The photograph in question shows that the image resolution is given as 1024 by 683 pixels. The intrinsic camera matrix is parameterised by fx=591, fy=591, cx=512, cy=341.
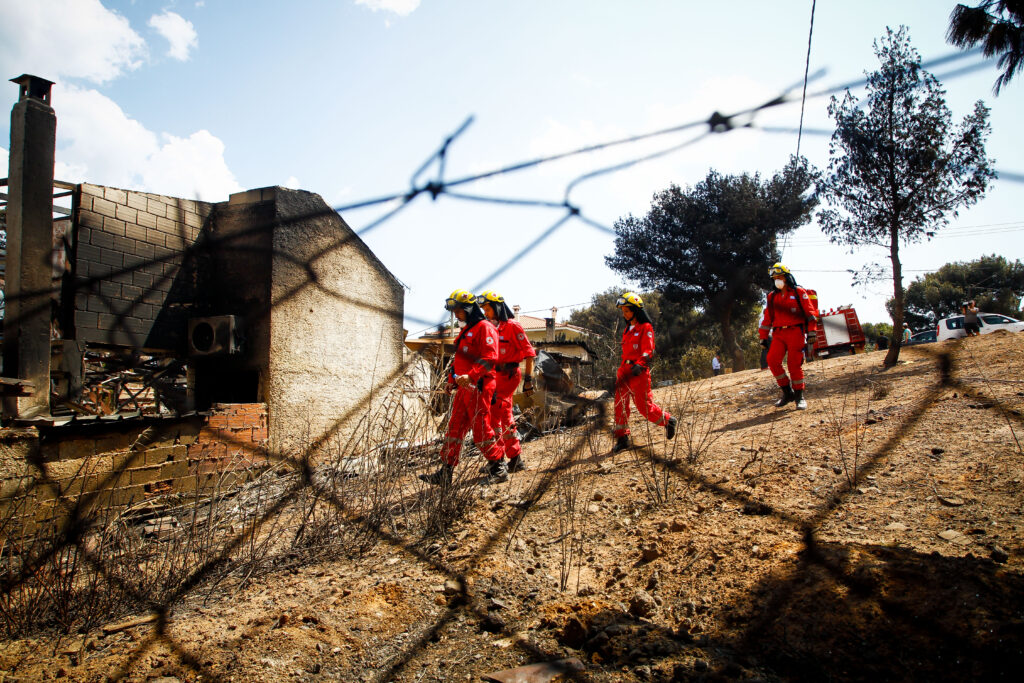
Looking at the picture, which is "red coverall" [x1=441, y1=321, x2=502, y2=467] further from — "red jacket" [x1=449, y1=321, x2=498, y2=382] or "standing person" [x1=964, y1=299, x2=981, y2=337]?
"standing person" [x1=964, y1=299, x2=981, y2=337]

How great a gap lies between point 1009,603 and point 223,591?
10.7ft

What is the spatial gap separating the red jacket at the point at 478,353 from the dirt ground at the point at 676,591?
2.66 feet

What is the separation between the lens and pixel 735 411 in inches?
283

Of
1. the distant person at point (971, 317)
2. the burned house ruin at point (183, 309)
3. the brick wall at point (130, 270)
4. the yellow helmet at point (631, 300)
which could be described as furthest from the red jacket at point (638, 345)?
the distant person at point (971, 317)

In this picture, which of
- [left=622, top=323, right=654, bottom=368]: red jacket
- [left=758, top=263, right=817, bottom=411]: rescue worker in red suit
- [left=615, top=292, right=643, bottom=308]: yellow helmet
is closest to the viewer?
[left=622, top=323, right=654, bottom=368]: red jacket

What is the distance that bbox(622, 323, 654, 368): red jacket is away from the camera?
5.50m

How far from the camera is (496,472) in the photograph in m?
4.64

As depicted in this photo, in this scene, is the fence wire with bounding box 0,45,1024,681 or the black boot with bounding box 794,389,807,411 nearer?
the fence wire with bounding box 0,45,1024,681

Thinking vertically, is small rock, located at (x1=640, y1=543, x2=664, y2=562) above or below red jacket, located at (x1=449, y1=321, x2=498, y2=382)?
below

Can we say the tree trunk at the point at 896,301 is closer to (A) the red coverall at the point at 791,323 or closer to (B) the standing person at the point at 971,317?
(A) the red coverall at the point at 791,323

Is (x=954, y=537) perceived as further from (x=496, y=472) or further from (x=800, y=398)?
(x=800, y=398)

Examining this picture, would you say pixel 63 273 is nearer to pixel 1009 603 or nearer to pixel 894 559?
pixel 894 559

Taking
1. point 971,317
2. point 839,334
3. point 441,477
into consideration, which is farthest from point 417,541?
point 839,334

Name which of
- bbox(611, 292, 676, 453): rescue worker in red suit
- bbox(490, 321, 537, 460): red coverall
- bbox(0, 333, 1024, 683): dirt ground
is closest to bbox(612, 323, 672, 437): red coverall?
bbox(611, 292, 676, 453): rescue worker in red suit
